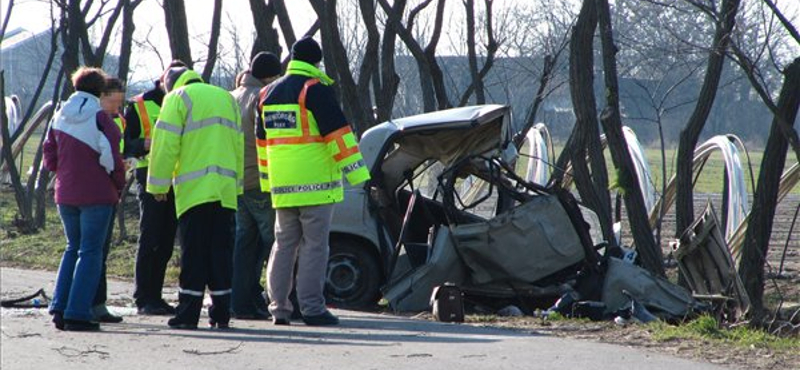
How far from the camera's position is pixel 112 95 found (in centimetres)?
915

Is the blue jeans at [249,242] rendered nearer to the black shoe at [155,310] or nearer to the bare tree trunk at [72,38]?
the black shoe at [155,310]

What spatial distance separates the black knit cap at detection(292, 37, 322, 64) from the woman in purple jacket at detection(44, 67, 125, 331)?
129 centimetres

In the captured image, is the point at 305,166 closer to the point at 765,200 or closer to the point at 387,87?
the point at 765,200

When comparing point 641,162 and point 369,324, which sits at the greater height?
point 641,162

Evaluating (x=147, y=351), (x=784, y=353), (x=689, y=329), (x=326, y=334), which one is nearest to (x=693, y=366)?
(x=784, y=353)

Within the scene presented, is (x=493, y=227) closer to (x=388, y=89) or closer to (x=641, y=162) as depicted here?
(x=388, y=89)

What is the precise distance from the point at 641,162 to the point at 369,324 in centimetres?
921

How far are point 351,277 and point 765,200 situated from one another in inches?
142

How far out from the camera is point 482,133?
11.2 m

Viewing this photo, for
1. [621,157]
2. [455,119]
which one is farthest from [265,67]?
[621,157]

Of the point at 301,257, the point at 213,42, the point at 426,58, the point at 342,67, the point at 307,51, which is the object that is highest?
the point at 213,42

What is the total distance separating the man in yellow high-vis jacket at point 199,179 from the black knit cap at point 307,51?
525 millimetres

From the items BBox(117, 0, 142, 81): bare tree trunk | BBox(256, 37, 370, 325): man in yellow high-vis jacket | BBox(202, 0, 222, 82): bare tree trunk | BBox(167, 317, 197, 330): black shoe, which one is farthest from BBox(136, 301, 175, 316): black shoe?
BBox(117, 0, 142, 81): bare tree trunk

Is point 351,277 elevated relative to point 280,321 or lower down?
elevated
